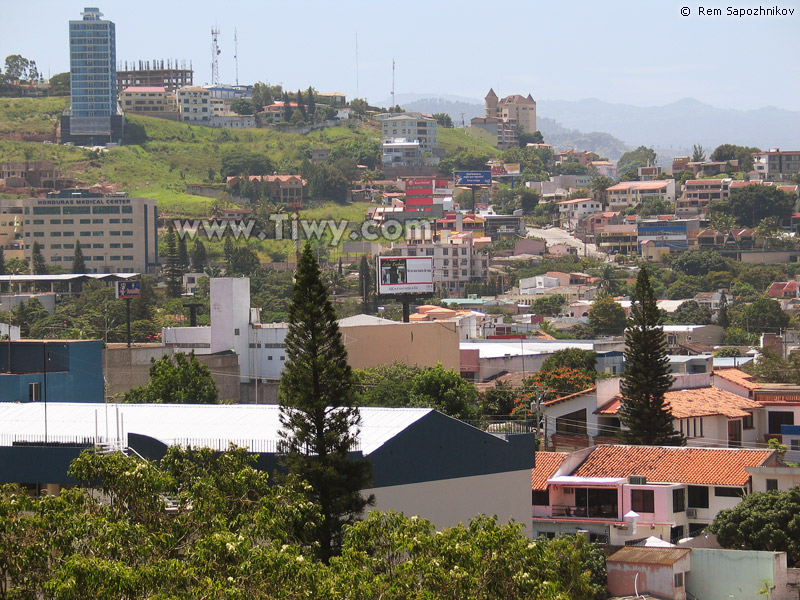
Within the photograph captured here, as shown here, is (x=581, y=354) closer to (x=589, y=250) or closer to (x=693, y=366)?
(x=693, y=366)

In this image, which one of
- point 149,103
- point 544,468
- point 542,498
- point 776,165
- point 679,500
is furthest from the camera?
point 149,103

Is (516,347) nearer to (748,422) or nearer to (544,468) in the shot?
(748,422)

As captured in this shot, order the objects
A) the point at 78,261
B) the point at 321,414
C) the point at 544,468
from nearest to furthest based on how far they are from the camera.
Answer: the point at 321,414 → the point at 544,468 → the point at 78,261

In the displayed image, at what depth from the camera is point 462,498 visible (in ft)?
96.8

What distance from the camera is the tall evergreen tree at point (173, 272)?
381 ft

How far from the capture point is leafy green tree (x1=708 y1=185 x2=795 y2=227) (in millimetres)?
148125

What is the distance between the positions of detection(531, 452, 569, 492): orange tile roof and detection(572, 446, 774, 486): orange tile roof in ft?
2.02

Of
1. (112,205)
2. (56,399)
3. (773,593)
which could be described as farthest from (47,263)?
(773,593)

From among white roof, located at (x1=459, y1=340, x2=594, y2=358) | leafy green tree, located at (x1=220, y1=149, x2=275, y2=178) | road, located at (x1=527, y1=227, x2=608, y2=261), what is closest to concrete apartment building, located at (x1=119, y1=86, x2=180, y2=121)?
leafy green tree, located at (x1=220, y1=149, x2=275, y2=178)

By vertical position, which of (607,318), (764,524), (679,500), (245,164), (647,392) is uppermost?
(245,164)

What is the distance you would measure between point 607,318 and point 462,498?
79.2 meters

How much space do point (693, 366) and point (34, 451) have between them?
1631 inches

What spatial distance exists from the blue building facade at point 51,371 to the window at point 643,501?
59.4 ft

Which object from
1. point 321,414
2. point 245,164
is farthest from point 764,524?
point 245,164
